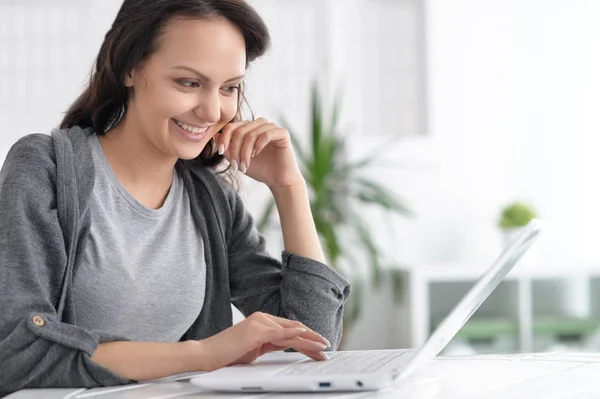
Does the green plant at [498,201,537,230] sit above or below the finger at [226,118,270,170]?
below

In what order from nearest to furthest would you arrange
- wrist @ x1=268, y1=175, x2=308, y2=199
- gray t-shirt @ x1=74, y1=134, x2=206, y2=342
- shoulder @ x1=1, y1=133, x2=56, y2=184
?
shoulder @ x1=1, y1=133, x2=56, y2=184
gray t-shirt @ x1=74, y1=134, x2=206, y2=342
wrist @ x1=268, y1=175, x2=308, y2=199

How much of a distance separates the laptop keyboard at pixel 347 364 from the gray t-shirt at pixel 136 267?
403mm

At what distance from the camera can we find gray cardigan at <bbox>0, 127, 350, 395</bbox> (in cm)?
113

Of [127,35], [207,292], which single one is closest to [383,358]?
[207,292]

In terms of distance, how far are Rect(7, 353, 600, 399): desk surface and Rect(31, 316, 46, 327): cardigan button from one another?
9 cm

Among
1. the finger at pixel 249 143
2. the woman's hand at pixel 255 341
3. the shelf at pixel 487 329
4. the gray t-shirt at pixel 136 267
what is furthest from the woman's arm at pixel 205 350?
the shelf at pixel 487 329

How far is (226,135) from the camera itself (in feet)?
5.13

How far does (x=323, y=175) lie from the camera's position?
4074 mm

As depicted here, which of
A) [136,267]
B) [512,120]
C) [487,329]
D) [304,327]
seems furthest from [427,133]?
[304,327]

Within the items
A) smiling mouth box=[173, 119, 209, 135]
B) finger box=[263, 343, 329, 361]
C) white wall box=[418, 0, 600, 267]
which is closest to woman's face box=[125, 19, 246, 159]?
smiling mouth box=[173, 119, 209, 135]

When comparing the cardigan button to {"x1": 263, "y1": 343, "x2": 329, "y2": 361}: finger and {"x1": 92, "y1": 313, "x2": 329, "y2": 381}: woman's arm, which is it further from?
{"x1": 263, "y1": 343, "x2": 329, "y2": 361}: finger

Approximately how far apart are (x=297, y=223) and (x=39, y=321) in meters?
0.62

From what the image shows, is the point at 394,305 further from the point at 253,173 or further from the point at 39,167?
the point at 39,167

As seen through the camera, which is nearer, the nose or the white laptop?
the white laptop
